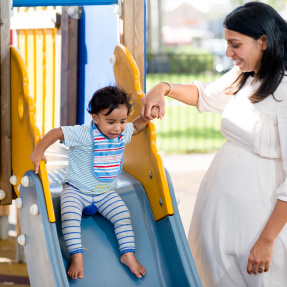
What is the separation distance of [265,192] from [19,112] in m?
1.37

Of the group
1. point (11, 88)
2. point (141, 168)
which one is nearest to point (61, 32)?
point (11, 88)

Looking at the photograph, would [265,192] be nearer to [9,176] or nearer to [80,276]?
[80,276]

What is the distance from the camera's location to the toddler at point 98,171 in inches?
102

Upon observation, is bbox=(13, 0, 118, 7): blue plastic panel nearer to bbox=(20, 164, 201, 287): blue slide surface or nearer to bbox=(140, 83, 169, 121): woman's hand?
bbox=(140, 83, 169, 121): woman's hand

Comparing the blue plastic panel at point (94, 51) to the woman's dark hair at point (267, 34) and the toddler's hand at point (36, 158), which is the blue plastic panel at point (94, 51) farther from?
the woman's dark hair at point (267, 34)

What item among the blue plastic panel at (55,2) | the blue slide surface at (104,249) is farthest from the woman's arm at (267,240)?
the blue plastic panel at (55,2)

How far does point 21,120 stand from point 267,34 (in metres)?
1.37

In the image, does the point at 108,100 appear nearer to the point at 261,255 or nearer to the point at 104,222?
the point at 104,222

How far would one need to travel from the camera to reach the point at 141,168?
3.04m

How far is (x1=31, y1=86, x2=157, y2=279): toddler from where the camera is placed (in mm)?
2598

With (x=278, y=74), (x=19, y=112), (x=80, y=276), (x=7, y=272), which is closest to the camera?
(x=278, y=74)

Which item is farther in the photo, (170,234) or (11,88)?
(11,88)

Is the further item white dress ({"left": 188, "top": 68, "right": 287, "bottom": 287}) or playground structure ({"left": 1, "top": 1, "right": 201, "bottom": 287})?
playground structure ({"left": 1, "top": 1, "right": 201, "bottom": 287})

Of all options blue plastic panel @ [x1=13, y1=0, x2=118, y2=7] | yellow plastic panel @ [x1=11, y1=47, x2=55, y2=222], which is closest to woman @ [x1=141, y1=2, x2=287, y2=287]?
yellow plastic panel @ [x1=11, y1=47, x2=55, y2=222]
